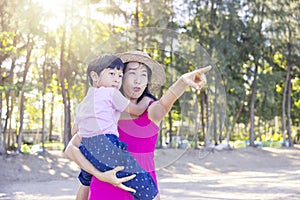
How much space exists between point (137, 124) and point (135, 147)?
12 centimetres

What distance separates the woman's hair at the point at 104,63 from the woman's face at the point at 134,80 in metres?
0.09

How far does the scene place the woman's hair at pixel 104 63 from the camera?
2.28 meters

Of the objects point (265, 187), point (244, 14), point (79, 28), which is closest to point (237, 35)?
point (244, 14)

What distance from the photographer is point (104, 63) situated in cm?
228

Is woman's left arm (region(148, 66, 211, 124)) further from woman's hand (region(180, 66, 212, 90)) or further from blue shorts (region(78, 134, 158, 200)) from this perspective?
blue shorts (region(78, 134, 158, 200))

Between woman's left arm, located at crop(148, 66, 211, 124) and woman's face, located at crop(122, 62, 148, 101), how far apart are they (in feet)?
0.54

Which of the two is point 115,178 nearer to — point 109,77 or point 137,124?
point 137,124

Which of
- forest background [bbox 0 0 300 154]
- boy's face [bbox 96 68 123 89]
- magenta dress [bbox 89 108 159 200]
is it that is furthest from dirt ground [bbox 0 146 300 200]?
forest background [bbox 0 0 300 154]

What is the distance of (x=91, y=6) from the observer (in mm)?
19938

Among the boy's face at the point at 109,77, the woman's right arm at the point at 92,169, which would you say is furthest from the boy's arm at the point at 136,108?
the woman's right arm at the point at 92,169

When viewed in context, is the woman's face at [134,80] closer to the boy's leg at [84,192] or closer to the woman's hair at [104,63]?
the woman's hair at [104,63]

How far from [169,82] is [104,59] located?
14.7 inches

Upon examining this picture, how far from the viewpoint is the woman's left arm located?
2070mm

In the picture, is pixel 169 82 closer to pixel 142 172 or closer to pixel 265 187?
pixel 142 172
